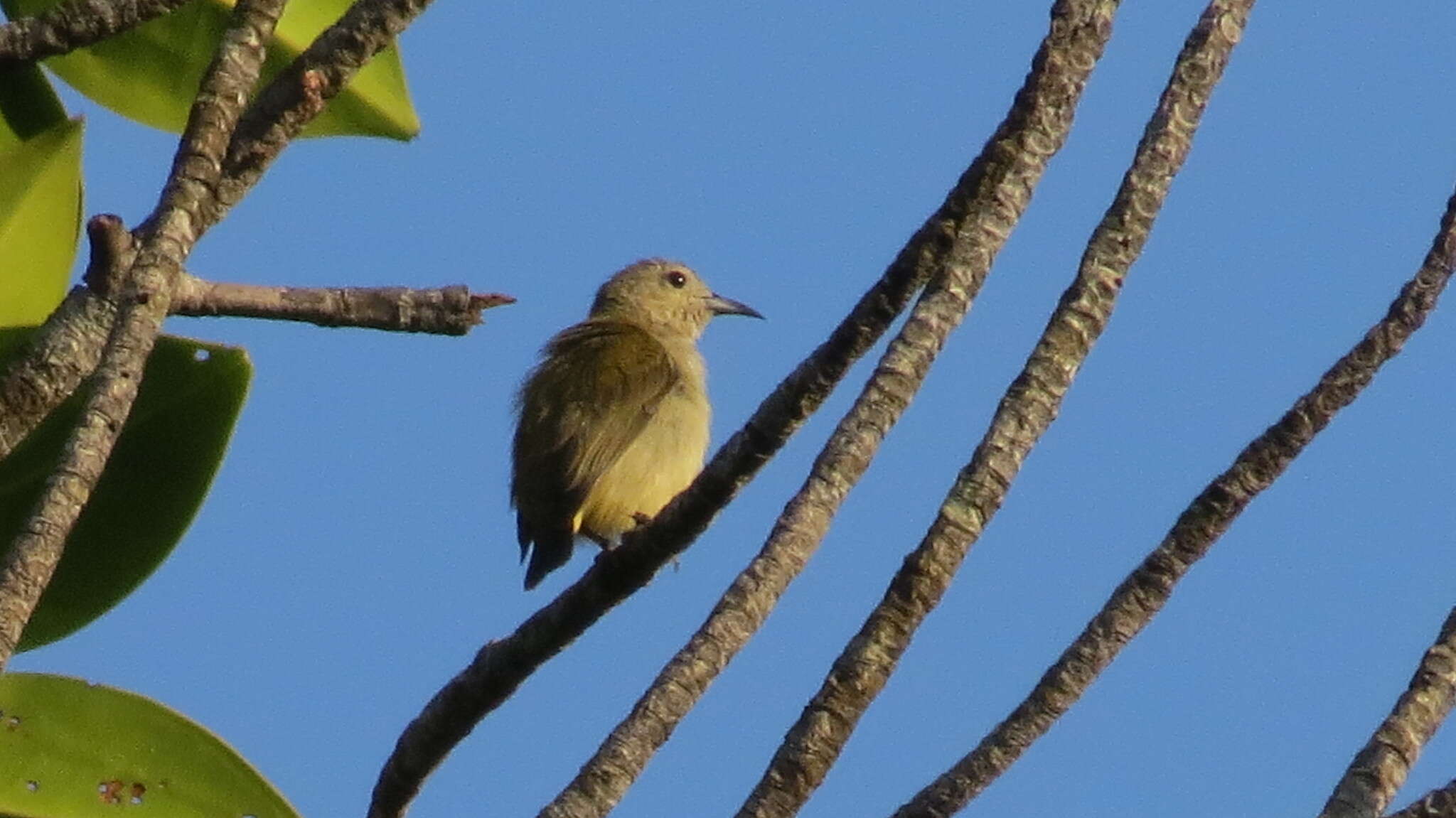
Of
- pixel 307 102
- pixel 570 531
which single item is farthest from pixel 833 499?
pixel 570 531

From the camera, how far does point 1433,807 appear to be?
6.93ft

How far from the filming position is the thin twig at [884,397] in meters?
2.76

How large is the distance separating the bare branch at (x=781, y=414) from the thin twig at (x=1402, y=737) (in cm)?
80

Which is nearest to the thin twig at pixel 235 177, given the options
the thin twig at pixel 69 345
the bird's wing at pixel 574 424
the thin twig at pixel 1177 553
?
the thin twig at pixel 69 345

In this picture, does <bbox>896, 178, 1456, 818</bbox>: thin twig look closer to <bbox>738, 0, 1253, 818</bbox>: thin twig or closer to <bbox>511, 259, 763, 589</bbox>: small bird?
<bbox>738, 0, 1253, 818</bbox>: thin twig

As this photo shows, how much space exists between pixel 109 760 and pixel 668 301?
6610 mm

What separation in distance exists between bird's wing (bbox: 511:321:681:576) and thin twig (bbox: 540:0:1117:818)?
410cm

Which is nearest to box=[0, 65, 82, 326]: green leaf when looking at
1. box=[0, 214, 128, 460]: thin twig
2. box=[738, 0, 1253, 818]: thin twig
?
box=[0, 214, 128, 460]: thin twig

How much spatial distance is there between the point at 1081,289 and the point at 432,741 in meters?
1.19

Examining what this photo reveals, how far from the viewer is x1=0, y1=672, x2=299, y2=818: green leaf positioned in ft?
9.99

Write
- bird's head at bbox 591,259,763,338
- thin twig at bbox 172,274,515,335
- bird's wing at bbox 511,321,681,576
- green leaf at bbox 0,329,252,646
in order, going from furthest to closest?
bird's head at bbox 591,259,763,338, bird's wing at bbox 511,321,681,576, green leaf at bbox 0,329,252,646, thin twig at bbox 172,274,515,335

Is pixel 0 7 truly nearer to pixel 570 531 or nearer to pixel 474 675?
pixel 474 675

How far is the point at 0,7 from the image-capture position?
3.94m

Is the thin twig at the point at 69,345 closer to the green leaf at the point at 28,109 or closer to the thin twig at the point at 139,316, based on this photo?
the thin twig at the point at 139,316
